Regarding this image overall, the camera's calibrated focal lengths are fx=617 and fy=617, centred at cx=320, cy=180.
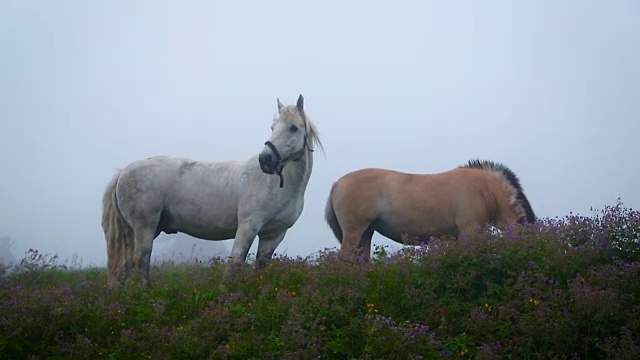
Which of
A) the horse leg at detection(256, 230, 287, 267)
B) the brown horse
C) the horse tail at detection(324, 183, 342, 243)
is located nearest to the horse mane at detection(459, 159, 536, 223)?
the brown horse

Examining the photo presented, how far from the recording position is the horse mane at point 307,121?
8719 mm

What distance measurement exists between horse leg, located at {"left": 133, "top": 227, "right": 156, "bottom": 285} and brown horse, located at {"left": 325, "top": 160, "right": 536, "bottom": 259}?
3.01 metres

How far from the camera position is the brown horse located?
988 centimetres

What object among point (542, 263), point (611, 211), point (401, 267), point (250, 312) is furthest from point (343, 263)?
point (611, 211)

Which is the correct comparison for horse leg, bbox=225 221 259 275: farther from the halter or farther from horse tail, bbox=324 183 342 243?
horse tail, bbox=324 183 342 243

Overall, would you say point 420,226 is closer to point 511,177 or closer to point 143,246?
point 511,177

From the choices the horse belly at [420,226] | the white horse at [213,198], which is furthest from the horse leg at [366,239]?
the white horse at [213,198]

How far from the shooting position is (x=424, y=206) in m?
9.97

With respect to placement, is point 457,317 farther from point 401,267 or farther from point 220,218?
point 220,218

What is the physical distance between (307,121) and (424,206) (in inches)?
98.5

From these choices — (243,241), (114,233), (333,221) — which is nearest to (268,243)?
(243,241)

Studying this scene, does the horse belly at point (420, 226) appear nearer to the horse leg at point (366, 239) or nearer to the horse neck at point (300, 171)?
the horse leg at point (366, 239)

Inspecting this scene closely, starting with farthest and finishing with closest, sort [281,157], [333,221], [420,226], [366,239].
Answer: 1. [333,221]
2. [366,239]
3. [420,226]
4. [281,157]

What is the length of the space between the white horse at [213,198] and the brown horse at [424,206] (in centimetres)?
132
